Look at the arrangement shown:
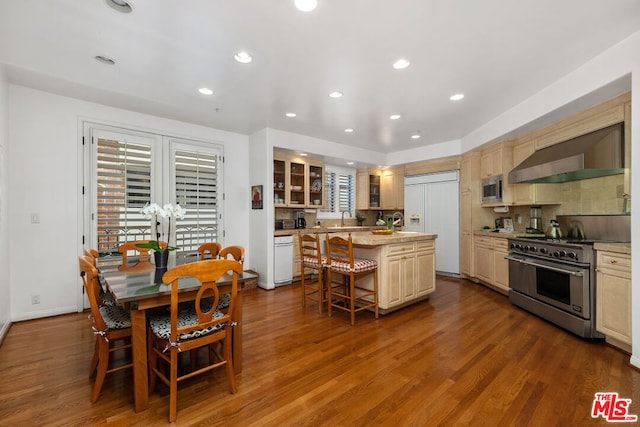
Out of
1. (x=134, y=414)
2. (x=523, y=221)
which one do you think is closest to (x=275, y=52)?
(x=134, y=414)

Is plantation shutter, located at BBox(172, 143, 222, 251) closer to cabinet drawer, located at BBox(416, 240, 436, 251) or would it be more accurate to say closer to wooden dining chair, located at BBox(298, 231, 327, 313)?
wooden dining chair, located at BBox(298, 231, 327, 313)

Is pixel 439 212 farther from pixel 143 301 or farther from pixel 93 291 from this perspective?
pixel 93 291

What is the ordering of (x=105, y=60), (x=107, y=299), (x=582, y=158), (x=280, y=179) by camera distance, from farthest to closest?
(x=280, y=179)
(x=582, y=158)
(x=105, y=60)
(x=107, y=299)

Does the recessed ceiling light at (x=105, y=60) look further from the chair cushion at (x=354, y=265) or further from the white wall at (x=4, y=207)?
the chair cushion at (x=354, y=265)

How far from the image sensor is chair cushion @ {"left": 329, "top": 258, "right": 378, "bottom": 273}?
328 centimetres

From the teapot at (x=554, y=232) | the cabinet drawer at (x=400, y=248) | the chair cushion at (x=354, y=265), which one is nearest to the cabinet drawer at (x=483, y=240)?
the teapot at (x=554, y=232)

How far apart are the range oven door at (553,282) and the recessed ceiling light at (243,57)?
381 cm

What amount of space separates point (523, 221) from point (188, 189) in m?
5.42

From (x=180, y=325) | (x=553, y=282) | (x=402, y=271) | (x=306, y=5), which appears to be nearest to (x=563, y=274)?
(x=553, y=282)

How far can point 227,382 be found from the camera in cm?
208

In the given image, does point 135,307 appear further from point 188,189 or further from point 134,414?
point 188,189

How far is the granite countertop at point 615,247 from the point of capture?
246 centimetres

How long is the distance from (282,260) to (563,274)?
3.77 meters

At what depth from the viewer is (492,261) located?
4.43 meters
